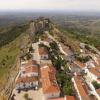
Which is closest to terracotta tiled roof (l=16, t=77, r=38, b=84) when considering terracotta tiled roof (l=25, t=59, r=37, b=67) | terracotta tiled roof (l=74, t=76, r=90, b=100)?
terracotta tiled roof (l=25, t=59, r=37, b=67)

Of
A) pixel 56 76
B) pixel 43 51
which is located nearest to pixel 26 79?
pixel 56 76

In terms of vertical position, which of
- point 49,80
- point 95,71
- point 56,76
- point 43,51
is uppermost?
point 49,80

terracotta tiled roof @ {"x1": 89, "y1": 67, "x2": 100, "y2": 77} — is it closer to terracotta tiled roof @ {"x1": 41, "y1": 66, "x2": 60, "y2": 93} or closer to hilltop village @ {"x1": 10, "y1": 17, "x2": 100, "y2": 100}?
hilltop village @ {"x1": 10, "y1": 17, "x2": 100, "y2": 100}

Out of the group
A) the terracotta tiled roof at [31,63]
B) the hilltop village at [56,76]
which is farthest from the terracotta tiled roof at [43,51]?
the terracotta tiled roof at [31,63]

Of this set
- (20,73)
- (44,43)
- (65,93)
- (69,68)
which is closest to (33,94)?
(65,93)

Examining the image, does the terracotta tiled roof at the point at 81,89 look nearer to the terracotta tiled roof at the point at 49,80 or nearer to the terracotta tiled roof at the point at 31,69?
the terracotta tiled roof at the point at 49,80

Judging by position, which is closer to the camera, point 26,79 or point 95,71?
point 26,79

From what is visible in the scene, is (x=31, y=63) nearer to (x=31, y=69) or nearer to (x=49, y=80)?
(x=31, y=69)

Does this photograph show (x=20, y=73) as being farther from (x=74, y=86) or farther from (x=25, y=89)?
(x=74, y=86)

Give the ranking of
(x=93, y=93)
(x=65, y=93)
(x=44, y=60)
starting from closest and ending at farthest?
1. (x=65, y=93)
2. (x=93, y=93)
3. (x=44, y=60)
